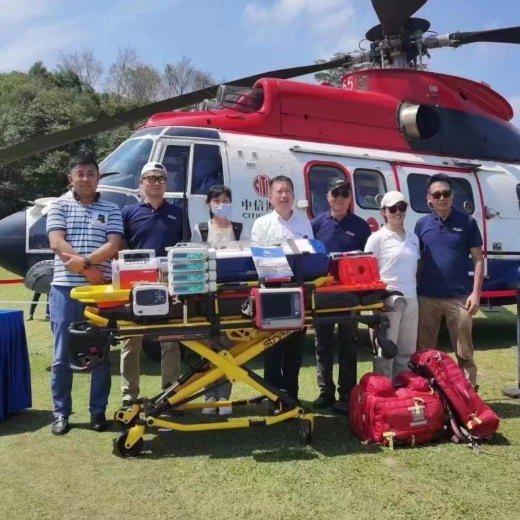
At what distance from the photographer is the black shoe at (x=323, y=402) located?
4.68 meters

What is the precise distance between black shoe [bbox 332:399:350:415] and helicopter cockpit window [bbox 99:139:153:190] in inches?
122

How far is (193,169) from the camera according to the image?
6191 millimetres

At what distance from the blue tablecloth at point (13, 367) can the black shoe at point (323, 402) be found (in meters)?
2.29

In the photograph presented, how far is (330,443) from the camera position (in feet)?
12.8

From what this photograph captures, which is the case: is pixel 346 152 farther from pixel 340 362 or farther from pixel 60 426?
pixel 60 426

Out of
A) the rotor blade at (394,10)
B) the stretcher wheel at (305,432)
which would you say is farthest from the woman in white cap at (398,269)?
the rotor blade at (394,10)

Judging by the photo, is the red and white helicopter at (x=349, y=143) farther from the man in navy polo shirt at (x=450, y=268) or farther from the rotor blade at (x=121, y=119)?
the man in navy polo shirt at (x=450, y=268)

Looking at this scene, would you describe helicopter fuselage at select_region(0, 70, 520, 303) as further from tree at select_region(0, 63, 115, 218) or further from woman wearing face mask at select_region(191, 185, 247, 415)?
tree at select_region(0, 63, 115, 218)

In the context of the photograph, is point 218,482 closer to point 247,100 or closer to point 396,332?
point 396,332

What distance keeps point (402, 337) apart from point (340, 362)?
546 mm

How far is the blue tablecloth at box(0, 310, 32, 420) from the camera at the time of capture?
14.6ft

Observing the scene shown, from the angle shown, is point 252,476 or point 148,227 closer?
point 252,476

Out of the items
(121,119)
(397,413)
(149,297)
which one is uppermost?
(121,119)

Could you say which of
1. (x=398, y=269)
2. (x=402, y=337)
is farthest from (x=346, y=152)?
(x=402, y=337)
